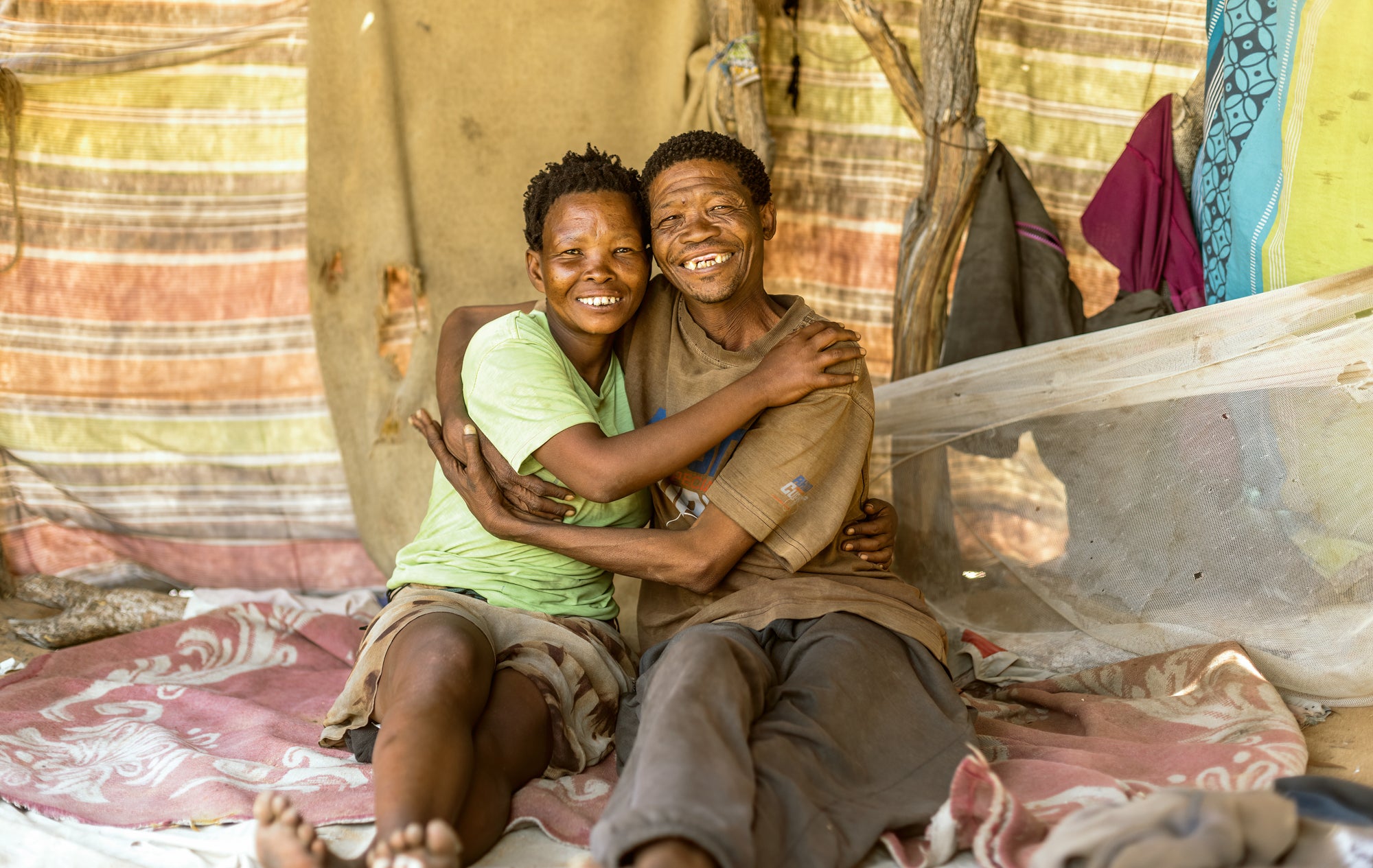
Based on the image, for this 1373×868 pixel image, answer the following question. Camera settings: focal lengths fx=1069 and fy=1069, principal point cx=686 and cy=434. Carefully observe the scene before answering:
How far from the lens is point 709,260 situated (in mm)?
2129

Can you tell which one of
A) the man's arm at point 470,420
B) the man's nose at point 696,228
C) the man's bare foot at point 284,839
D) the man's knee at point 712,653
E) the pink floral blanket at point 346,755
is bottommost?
the pink floral blanket at point 346,755

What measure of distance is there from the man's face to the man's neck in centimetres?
6

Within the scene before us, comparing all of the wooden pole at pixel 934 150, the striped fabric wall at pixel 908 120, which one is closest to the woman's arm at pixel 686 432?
the wooden pole at pixel 934 150

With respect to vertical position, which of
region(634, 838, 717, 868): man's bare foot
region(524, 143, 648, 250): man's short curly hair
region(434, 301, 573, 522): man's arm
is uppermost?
region(524, 143, 648, 250): man's short curly hair

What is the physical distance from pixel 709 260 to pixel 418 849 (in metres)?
1.22

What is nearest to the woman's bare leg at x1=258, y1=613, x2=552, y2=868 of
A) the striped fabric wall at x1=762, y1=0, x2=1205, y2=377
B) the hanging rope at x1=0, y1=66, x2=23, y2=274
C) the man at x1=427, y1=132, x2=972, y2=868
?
the man at x1=427, y1=132, x2=972, y2=868

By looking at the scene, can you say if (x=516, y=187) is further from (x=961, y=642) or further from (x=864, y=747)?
(x=864, y=747)

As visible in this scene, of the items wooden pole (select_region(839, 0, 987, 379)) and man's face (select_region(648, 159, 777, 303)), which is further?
wooden pole (select_region(839, 0, 987, 379))

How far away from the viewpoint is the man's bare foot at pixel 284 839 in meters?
1.42

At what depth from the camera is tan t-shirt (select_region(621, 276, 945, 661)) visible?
200 cm

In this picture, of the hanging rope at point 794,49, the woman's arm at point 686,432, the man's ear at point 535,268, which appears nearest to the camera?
the woman's arm at point 686,432

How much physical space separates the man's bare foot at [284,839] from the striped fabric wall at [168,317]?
7.45 feet

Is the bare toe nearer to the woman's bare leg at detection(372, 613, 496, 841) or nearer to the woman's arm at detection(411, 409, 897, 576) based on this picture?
the woman's bare leg at detection(372, 613, 496, 841)

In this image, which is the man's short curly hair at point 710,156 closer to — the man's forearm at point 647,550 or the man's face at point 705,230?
the man's face at point 705,230
